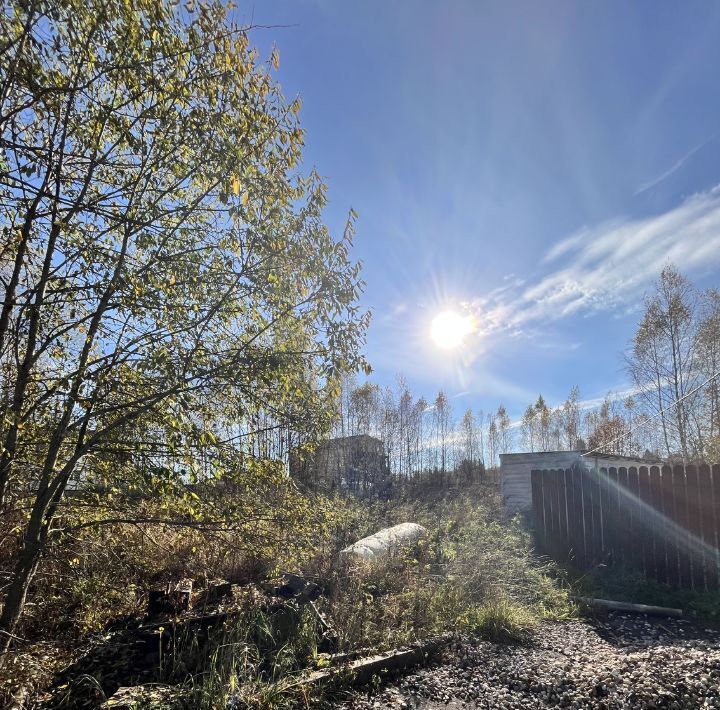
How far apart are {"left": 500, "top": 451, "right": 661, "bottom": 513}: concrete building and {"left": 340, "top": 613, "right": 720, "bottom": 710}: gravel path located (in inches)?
340

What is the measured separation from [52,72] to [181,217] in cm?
95

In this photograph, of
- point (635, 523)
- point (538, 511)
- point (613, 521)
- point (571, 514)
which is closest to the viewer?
point (635, 523)

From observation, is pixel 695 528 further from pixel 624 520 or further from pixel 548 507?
pixel 548 507

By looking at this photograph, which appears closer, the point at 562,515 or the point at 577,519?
the point at 577,519

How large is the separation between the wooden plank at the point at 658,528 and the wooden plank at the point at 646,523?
0.04 meters

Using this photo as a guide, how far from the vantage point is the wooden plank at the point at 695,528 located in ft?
19.7

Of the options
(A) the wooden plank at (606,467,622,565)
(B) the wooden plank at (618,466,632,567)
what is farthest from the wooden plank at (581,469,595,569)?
(B) the wooden plank at (618,466,632,567)

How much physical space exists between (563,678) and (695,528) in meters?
4.25

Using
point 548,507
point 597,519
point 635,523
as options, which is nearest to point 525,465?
point 548,507

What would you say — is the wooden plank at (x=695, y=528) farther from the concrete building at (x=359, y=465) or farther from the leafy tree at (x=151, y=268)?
the concrete building at (x=359, y=465)

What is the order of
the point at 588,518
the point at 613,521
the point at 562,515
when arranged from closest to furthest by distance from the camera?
the point at 613,521, the point at 588,518, the point at 562,515

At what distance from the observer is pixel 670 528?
637 centimetres

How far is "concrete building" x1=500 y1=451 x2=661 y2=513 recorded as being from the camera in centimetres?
1280

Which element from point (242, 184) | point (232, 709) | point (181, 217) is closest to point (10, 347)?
point (181, 217)
